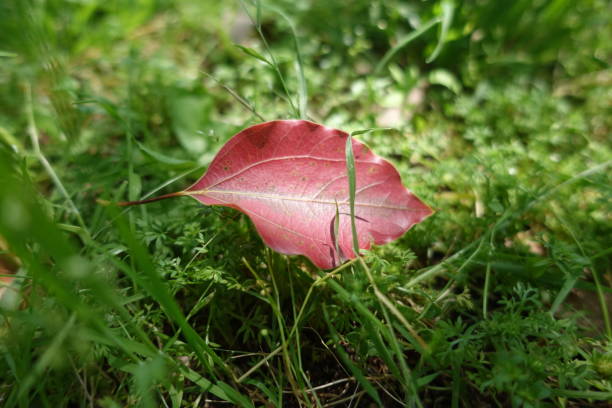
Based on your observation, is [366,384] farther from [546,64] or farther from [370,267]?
[546,64]

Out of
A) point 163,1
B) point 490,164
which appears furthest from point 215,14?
point 490,164

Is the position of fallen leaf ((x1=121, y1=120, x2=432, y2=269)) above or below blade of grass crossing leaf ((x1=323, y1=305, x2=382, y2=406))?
above

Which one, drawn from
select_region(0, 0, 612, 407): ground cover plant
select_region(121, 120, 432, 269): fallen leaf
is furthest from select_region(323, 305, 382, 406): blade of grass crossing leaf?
select_region(121, 120, 432, 269): fallen leaf

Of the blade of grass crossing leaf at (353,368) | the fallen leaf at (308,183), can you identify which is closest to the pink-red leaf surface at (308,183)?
the fallen leaf at (308,183)

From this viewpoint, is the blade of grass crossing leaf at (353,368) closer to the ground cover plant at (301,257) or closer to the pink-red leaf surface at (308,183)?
the ground cover plant at (301,257)

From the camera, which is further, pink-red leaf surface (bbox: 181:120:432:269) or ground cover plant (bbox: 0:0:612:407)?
pink-red leaf surface (bbox: 181:120:432:269)

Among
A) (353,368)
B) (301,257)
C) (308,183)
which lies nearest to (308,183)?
(308,183)

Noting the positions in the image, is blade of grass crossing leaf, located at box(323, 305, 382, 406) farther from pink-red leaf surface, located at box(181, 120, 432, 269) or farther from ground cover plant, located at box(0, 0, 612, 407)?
pink-red leaf surface, located at box(181, 120, 432, 269)
